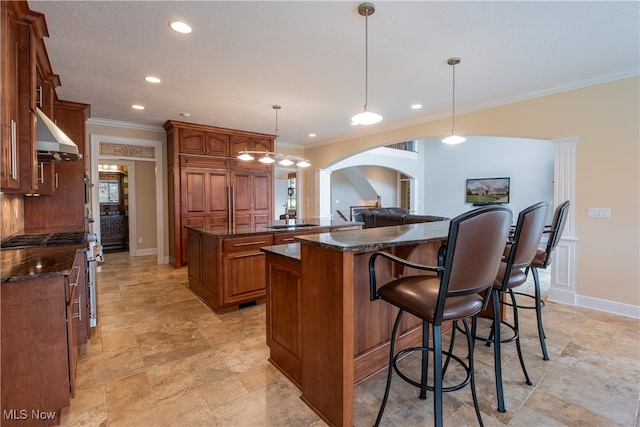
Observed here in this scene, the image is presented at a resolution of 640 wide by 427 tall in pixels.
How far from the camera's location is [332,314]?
1.54m

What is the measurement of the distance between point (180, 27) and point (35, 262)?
6.33ft

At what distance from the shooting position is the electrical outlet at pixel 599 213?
3.33 m

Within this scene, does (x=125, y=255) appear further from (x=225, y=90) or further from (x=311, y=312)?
(x=311, y=312)

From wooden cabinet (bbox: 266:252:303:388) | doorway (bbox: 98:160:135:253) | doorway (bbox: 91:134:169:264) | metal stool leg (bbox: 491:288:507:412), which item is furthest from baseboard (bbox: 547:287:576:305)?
doorway (bbox: 98:160:135:253)

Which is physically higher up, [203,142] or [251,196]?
[203,142]

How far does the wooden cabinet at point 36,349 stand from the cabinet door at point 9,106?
619 mm

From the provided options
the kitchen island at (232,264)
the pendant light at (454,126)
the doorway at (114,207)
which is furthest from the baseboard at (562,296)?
the doorway at (114,207)

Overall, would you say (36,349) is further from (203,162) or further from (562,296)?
(562,296)

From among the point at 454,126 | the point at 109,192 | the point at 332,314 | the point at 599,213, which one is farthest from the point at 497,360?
the point at 109,192

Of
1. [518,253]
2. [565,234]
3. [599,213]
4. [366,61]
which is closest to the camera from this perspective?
[518,253]

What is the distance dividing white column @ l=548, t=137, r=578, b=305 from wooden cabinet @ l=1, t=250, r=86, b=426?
4.73 metres

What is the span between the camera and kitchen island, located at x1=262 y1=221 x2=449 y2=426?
1511mm

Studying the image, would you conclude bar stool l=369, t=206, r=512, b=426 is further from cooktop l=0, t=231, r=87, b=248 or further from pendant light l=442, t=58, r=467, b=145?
cooktop l=0, t=231, r=87, b=248

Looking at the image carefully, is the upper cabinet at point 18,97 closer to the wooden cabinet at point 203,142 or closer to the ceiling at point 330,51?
the ceiling at point 330,51
